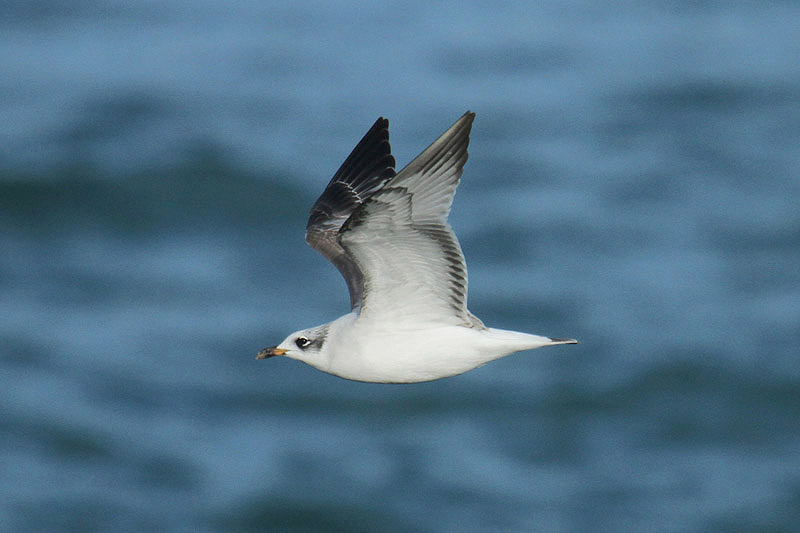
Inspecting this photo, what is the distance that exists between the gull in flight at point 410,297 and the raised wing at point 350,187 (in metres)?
1.63

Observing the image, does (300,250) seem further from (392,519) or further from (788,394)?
(788,394)

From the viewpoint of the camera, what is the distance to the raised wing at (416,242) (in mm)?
10680

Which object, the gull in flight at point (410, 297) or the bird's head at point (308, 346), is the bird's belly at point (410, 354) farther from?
the bird's head at point (308, 346)

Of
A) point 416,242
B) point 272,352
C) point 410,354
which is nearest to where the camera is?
point 416,242

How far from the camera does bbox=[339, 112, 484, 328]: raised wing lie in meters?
10.7

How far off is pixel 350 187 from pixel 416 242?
325 cm

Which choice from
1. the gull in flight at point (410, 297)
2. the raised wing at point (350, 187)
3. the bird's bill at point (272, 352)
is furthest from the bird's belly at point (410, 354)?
the raised wing at point (350, 187)

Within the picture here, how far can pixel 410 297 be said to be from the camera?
38.2 feet

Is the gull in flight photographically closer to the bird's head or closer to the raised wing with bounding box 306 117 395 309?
the bird's head

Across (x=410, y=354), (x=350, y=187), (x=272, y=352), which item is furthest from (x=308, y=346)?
(x=350, y=187)

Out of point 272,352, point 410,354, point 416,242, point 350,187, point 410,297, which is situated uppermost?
point 350,187

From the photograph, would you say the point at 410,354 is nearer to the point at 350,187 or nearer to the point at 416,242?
the point at 416,242

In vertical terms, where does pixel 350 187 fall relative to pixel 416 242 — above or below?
above

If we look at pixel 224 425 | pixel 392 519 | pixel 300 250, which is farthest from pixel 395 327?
pixel 300 250
